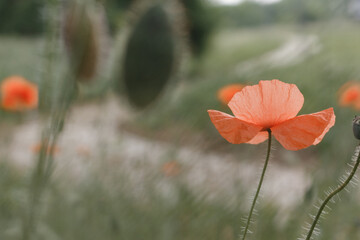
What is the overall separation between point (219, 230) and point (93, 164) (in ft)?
1.49

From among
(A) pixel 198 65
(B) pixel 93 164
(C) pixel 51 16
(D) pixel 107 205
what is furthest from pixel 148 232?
(A) pixel 198 65

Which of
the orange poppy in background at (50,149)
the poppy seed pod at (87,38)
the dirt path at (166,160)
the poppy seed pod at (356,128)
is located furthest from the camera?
the dirt path at (166,160)

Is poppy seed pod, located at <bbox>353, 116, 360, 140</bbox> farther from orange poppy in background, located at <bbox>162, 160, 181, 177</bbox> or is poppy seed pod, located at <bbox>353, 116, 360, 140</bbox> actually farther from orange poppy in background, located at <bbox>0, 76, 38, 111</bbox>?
orange poppy in background, located at <bbox>0, 76, 38, 111</bbox>

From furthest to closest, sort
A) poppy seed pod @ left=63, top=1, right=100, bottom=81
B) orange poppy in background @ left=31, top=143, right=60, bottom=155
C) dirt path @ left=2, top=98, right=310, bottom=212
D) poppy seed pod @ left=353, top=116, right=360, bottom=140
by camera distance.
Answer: dirt path @ left=2, top=98, right=310, bottom=212
poppy seed pod @ left=63, top=1, right=100, bottom=81
orange poppy in background @ left=31, top=143, right=60, bottom=155
poppy seed pod @ left=353, top=116, right=360, bottom=140

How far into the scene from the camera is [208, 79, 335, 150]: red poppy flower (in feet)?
0.72

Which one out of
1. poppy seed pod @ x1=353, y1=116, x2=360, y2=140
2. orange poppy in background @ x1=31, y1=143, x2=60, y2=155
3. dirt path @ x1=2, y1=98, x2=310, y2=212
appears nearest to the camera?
poppy seed pod @ x1=353, y1=116, x2=360, y2=140

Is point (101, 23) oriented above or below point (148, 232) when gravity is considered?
above

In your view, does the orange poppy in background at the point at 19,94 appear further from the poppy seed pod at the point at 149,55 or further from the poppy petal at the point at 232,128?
the poppy petal at the point at 232,128

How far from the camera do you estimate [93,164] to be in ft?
3.64

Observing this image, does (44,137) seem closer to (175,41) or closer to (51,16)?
(51,16)

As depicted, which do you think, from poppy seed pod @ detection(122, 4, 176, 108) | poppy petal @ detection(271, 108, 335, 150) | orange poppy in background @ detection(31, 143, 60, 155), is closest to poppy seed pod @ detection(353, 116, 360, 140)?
poppy petal @ detection(271, 108, 335, 150)

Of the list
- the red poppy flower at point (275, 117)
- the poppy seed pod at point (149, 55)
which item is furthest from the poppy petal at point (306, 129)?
the poppy seed pod at point (149, 55)

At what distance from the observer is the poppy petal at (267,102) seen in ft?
0.74

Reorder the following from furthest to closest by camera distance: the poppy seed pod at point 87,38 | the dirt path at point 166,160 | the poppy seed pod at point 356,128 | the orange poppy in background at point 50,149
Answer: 1. the dirt path at point 166,160
2. the poppy seed pod at point 87,38
3. the orange poppy in background at point 50,149
4. the poppy seed pod at point 356,128
